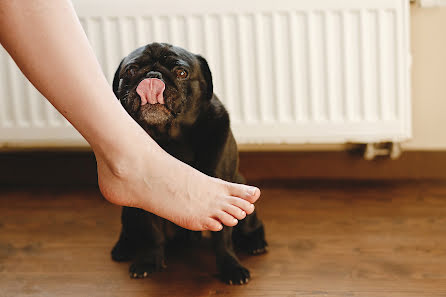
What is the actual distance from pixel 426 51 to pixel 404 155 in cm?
32

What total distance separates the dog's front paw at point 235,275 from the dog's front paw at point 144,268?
144 millimetres

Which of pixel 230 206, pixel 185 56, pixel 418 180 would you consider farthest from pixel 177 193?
pixel 418 180

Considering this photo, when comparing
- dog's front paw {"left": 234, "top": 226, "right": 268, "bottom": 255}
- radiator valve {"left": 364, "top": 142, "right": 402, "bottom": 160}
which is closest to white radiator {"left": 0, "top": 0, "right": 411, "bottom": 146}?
radiator valve {"left": 364, "top": 142, "right": 402, "bottom": 160}

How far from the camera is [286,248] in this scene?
1.33 m

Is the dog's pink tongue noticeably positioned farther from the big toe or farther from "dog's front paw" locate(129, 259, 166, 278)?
"dog's front paw" locate(129, 259, 166, 278)

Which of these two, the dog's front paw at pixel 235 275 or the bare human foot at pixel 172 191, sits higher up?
the bare human foot at pixel 172 191

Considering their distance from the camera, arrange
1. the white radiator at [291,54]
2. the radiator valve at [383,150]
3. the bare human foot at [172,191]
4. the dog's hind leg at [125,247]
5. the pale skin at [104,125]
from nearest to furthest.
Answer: the pale skin at [104,125], the bare human foot at [172,191], the dog's hind leg at [125,247], the white radiator at [291,54], the radiator valve at [383,150]

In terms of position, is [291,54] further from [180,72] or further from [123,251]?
[123,251]

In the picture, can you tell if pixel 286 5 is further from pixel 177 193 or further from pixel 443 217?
pixel 177 193

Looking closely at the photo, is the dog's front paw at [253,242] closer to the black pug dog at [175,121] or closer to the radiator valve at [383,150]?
the black pug dog at [175,121]

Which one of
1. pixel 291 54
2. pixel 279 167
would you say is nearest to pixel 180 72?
pixel 291 54

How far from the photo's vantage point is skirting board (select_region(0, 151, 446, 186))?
1802 mm

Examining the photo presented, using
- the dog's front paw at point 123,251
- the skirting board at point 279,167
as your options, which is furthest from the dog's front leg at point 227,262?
the skirting board at point 279,167

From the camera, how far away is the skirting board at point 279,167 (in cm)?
180
